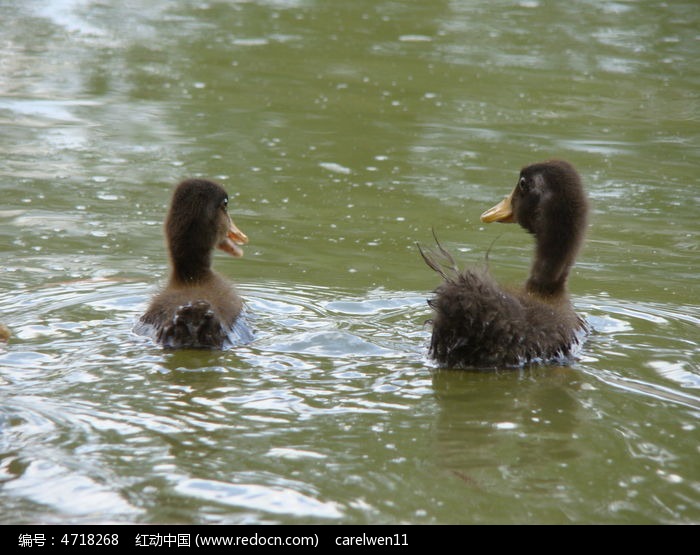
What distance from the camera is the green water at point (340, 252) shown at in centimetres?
516

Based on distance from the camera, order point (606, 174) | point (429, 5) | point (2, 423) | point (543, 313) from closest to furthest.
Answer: point (2, 423)
point (543, 313)
point (606, 174)
point (429, 5)

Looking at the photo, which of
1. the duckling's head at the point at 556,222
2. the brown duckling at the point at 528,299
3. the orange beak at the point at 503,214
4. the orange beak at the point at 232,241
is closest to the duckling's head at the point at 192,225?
the orange beak at the point at 232,241

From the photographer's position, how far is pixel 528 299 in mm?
7172

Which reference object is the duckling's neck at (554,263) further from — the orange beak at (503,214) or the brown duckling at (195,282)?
the brown duckling at (195,282)

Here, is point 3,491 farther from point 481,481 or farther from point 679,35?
point 679,35

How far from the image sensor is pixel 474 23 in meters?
17.6

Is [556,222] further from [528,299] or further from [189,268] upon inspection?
[189,268]

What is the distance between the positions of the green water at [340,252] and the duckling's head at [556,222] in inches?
21.1

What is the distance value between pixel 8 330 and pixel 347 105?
750 cm

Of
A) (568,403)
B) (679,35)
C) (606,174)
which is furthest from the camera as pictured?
(679,35)

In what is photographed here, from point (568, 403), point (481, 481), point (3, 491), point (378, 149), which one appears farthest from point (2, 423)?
point (378, 149)

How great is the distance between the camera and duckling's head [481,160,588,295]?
7453mm

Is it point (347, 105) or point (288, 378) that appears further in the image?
point (347, 105)

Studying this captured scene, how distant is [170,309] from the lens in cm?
716
